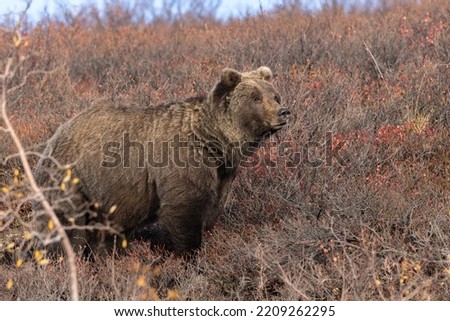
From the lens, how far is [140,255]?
6.88 m

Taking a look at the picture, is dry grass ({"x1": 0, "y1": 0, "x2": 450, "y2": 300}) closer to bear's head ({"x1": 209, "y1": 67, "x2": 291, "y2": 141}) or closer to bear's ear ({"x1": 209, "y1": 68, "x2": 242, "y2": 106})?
bear's head ({"x1": 209, "y1": 67, "x2": 291, "y2": 141})

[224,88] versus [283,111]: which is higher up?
[224,88]

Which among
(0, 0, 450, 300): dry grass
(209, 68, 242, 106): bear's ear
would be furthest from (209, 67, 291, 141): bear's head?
(0, 0, 450, 300): dry grass

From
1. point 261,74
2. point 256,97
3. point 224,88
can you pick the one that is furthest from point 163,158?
point 261,74

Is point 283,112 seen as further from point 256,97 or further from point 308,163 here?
Answer: point 308,163

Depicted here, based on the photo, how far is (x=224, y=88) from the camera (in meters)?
6.88

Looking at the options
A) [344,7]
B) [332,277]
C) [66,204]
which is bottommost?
[332,277]

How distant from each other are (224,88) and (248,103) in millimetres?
273

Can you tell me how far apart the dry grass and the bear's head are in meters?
0.83

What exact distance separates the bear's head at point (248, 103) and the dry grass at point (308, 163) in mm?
829

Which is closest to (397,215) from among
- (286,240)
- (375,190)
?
(375,190)

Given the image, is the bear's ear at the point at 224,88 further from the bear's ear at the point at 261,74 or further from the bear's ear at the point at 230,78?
the bear's ear at the point at 261,74
